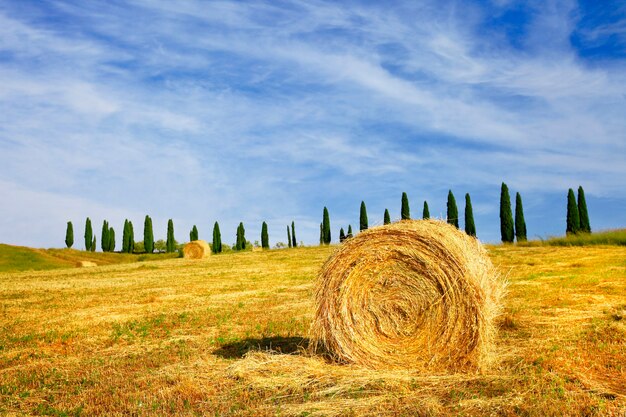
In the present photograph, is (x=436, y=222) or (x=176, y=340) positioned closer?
(x=436, y=222)

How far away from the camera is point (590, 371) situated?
27.9 feet

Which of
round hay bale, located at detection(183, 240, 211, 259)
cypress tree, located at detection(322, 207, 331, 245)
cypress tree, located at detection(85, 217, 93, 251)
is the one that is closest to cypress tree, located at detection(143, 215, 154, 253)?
cypress tree, located at detection(85, 217, 93, 251)

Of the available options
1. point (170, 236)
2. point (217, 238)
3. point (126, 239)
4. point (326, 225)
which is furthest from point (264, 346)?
point (126, 239)

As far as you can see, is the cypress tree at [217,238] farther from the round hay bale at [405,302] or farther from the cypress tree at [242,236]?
the round hay bale at [405,302]

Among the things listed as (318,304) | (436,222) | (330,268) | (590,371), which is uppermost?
(436,222)

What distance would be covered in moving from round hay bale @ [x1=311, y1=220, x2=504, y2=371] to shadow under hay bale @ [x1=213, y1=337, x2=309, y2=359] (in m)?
0.84

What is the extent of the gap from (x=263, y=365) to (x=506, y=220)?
172ft

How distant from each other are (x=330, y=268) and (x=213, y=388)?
2.87 metres

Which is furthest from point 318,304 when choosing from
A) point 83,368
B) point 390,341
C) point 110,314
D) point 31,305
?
point 31,305

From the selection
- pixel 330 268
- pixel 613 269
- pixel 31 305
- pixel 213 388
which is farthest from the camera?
pixel 613 269

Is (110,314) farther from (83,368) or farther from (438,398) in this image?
(438,398)

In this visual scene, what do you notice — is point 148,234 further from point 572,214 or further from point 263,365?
point 263,365

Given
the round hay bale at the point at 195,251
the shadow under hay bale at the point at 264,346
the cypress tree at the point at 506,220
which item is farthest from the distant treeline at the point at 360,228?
the shadow under hay bale at the point at 264,346

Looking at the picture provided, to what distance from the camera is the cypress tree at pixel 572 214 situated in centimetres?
5450
